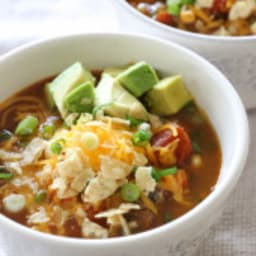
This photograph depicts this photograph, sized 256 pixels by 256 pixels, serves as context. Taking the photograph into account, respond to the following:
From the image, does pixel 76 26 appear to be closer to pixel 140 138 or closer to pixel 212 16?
pixel 212 16

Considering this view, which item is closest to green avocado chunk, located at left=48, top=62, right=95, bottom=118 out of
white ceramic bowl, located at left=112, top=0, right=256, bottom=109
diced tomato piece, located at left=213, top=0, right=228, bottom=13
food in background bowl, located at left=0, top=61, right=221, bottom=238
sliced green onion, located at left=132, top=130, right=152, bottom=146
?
food in background bowl, located at left=0, top=61, right=221, bottom=238

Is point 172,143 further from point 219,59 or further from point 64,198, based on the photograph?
point 219,59

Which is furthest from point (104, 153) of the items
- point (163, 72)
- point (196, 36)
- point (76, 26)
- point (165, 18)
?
point (76, 26)

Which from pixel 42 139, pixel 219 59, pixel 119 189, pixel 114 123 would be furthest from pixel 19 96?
pixel 219 59

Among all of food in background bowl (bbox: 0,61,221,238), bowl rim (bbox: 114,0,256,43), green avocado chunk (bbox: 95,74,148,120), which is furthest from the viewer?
bowl rim (bbox: 114,0,256,43)

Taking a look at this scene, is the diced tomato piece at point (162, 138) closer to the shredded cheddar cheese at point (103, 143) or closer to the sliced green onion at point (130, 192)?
the shredded cheddar cheese at point (103, 143)

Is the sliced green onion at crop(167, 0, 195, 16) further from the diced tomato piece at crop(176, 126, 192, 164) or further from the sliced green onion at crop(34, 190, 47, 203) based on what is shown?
the sliced green onion at crop(34, 190, 47, 203)
